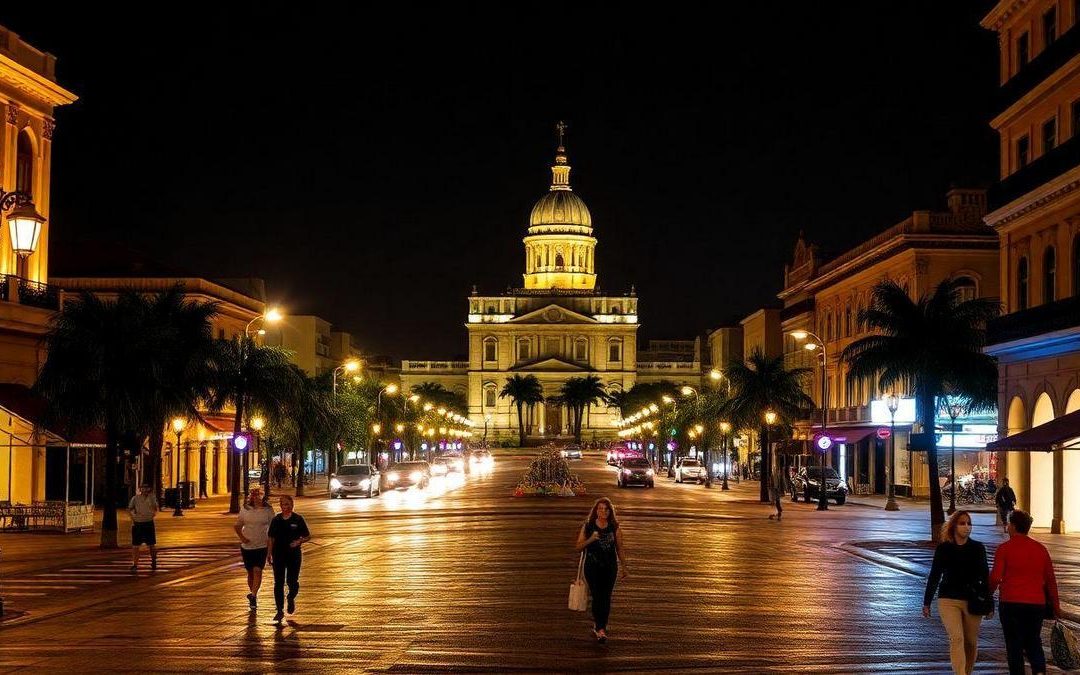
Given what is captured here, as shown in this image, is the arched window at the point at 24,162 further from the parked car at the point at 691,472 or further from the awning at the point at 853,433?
the parked car at the point at 691,472

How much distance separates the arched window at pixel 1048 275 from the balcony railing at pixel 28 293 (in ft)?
87.5

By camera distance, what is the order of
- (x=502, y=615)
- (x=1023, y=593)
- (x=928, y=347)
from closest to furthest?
(x=1023, y=593)
(x=502, y=615)
(x=928, y=347)

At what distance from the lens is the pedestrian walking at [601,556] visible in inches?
672

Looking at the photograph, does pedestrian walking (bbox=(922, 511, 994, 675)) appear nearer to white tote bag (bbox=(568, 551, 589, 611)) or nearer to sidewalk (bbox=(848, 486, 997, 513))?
white tote bag (bbox=(568, 551, 589, 611))

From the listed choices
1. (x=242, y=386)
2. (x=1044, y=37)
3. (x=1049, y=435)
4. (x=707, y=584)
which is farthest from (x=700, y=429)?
(x=707, y=584)

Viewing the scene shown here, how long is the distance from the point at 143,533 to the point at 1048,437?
17.3 m

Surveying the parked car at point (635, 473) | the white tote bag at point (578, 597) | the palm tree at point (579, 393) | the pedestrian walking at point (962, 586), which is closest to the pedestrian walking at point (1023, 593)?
the pedestrian walking at point (962, 586)

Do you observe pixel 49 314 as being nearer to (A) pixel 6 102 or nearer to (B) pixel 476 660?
(A) pixel 6 102

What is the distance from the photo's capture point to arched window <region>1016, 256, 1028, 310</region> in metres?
41.2

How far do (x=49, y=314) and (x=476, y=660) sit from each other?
29940mm

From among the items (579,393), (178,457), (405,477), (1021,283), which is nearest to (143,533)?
(1021,283)

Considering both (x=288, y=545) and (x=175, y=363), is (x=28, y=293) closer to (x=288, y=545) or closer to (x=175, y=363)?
(x=175, y=363)

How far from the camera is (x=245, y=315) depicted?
3071 inches

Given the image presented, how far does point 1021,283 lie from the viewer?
4144 cm
